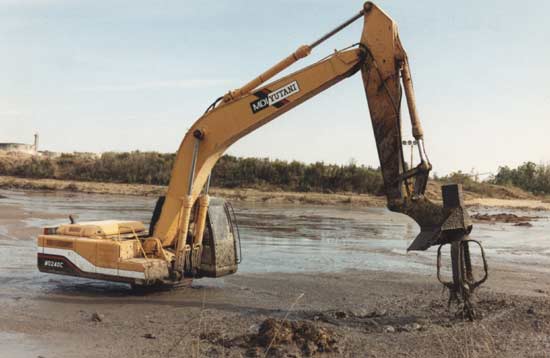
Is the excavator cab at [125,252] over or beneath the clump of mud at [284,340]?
over

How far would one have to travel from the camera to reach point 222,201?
9336 millimetres

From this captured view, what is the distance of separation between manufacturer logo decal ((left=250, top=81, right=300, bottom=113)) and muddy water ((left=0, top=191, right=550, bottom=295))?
3863mm

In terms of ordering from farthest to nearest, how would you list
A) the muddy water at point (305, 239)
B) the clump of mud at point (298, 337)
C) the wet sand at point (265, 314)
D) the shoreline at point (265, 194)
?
the shoreline at point (265, 194)
the muddy water at point (305, 239)
the wet sand at point (265, 314)
the clump of mud at point (298, 337)

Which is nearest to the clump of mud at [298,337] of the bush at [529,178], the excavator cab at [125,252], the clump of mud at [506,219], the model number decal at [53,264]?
the excavator cab at [125,252]

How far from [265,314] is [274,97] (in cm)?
307

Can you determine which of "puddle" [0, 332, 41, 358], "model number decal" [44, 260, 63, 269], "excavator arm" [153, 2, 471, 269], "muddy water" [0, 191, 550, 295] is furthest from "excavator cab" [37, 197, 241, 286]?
"puddle" [0, 332, 41, 358]

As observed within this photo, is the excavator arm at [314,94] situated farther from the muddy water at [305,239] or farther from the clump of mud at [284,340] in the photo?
the muddy water at [305,239]

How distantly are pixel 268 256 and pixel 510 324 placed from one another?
6.54 meters

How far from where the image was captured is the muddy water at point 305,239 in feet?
38.5

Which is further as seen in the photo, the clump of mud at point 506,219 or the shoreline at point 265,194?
the shoreline at point 265,194

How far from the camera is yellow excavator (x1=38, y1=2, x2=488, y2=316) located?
747 centimetres

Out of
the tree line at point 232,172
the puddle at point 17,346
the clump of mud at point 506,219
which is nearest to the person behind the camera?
the puddle at point 17,346

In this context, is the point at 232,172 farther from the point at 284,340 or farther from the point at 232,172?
the point at 284,340

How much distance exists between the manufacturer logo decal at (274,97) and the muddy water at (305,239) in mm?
3863
